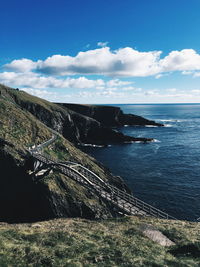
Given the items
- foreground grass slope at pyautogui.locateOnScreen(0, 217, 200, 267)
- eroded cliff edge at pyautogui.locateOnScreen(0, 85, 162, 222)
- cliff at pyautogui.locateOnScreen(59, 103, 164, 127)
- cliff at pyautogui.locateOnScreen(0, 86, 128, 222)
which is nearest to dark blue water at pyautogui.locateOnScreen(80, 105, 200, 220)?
eroded cliff edge at pyautogui.locateOnScreen(0, 85, 162, 222)

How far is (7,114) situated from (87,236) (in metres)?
52.2

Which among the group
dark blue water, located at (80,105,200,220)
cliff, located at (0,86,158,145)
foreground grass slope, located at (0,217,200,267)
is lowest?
dark blue water, located at (80,105,200,220)

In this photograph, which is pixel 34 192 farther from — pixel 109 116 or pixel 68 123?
pixel 109 116

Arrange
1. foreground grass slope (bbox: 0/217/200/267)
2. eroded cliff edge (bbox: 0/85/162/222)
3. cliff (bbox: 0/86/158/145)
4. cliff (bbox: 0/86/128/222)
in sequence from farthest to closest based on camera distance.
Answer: cliff (bbox: 0/86/158/145), eroded cliff edge (bbox: 0/85/162/222), cliff (bbox: 0/86/128/222), foreground grass slope (bbox: 0/217/200/267)

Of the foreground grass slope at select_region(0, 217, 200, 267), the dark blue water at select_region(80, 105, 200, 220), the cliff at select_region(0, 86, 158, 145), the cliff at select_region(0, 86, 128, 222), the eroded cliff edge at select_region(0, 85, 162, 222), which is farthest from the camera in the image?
the cliff at select_region(0, 86, 158, 145)

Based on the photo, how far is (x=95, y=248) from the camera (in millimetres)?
17562

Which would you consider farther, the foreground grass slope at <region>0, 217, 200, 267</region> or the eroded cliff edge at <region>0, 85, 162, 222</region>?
the eroded cliff edge at <region>0, 85, 162, 222</region>

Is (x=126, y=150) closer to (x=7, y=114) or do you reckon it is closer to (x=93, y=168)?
(x=93, y=168)

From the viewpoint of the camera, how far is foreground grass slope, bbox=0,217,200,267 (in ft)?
50.2

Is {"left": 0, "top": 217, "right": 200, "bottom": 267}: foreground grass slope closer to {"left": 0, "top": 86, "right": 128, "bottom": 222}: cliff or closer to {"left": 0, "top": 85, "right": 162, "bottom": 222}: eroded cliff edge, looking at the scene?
{"left": 0, "top": 85, "right": 162, "bottom": 222}: eroded cliff edge

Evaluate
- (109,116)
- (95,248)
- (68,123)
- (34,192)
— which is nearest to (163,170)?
(34,192)

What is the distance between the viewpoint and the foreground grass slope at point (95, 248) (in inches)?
603

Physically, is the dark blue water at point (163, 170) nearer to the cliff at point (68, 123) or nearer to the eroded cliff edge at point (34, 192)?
the eroded cliff edge at point (34, 192)

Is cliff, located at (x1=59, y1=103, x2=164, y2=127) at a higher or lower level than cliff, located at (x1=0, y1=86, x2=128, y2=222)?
higher
